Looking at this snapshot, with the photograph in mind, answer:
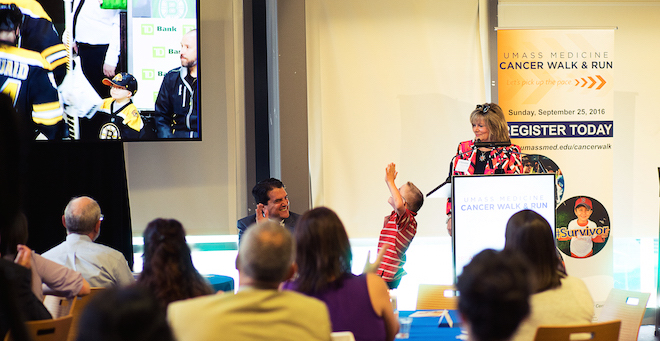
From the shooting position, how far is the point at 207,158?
5512mm

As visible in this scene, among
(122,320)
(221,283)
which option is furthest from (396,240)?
(122,320)

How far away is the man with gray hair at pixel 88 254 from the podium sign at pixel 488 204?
1897 mm

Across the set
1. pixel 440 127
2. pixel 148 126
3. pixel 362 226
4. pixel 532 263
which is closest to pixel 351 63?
pixel 440 127

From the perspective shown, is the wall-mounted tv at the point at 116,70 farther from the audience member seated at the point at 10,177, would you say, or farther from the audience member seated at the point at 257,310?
the audience member seated at the point at 10,177

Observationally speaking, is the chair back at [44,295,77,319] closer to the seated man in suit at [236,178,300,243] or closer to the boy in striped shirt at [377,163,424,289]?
the seated man in suit at [236,178,300,243]

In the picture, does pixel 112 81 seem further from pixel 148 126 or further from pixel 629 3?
pixel 629 3

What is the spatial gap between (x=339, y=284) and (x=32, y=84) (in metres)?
3.58

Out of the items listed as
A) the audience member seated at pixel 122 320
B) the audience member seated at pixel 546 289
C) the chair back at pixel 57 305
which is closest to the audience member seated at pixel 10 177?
Answer: the audience member seated at pixel 122 320

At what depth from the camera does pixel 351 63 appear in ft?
18.3

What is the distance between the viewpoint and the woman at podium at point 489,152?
4.00 metres

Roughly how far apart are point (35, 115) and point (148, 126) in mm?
862

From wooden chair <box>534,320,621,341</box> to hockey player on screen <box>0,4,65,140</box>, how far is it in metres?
3.95

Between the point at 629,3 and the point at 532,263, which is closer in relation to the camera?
the point at 532,263

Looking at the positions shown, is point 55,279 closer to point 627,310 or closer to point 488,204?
point 488,204
